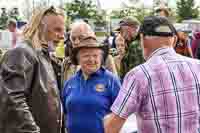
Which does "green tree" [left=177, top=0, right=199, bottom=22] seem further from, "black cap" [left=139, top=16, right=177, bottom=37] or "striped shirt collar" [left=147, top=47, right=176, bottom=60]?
"striped shirt collar" [left=147, top=47, right=176, bottom=60]

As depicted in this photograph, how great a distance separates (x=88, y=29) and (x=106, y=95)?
93 cm

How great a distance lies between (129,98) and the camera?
2.99m

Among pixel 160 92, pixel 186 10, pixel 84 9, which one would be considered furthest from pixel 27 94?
pixel 186 10

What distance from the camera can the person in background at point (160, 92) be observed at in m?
2.98

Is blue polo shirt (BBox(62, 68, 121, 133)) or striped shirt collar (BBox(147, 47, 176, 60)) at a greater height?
striped shirt collar (BBox(147, 47, 176, 60))

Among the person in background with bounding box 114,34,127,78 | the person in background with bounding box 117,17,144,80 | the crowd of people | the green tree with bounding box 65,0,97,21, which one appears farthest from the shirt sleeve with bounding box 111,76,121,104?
the green tree with bounding box 65,0,97,21

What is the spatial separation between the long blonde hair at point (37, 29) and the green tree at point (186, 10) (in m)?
48.7

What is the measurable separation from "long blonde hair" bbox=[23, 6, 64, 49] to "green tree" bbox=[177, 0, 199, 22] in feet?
160

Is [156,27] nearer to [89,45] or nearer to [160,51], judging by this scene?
[160,51]

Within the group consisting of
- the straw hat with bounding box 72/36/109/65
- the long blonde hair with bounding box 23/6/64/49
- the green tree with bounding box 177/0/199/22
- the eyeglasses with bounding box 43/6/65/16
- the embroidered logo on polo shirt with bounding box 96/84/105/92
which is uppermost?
the eyeglasses with bounding box 43/6/65/16

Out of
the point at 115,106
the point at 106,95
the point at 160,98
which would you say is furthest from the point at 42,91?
the point at 106,95

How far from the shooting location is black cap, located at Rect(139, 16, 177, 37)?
3.08 meters

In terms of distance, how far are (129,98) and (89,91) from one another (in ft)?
4.58

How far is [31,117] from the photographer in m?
3.10
